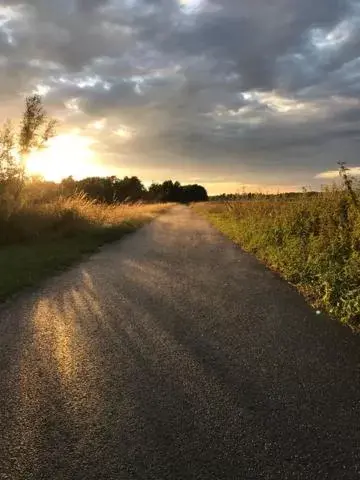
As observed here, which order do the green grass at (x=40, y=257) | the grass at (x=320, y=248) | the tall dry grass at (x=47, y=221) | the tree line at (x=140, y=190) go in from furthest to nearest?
the tree line at (x=140, y=190) < the tall dry grass at (x=47, y=221) < the green grass at (x=40, y=257) < the grass at (x=320, y=248)

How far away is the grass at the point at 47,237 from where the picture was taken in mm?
11727

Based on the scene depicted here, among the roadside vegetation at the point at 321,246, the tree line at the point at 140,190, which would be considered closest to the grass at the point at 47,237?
the roadside vegetation at the point at 321,246

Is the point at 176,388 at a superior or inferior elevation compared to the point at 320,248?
inferior

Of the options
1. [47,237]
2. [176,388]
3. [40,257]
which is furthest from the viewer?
[47,237]

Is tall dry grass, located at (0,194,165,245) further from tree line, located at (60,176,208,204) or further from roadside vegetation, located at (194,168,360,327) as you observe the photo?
tree line, located at (60,176,208,204)

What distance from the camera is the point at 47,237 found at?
1947 centimetres

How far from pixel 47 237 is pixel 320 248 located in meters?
11.8

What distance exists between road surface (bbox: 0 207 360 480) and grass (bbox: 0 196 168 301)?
8.47ft

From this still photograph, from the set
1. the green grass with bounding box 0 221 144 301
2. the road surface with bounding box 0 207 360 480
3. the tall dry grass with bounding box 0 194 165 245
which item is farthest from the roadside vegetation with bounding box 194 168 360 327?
the tall dry grass with bounding box 0 194 165 245

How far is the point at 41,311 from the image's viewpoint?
7.97 meters

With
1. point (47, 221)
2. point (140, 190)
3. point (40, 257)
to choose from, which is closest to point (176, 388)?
point (40, 257)

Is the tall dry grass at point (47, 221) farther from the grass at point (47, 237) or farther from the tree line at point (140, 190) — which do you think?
the tree line at point (140, 190)

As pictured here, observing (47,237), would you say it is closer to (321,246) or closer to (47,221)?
(47,221)

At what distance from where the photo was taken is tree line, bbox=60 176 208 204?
67.6m
